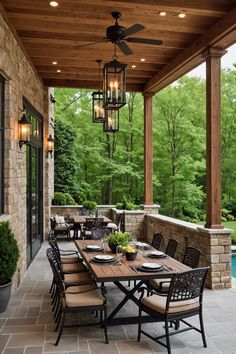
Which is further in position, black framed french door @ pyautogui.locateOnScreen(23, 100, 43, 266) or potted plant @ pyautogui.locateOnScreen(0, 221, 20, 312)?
black framed french door @ pyautogui.locateOnScreen(23, 100, 43, 266)

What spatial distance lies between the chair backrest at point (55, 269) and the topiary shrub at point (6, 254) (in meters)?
0.52

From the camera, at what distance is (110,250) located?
5.00 metres

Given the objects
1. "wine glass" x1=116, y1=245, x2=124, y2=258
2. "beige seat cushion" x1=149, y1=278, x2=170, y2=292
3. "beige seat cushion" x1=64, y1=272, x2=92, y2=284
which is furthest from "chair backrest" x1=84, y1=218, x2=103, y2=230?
"beige seat cushion" x1=149, y1=278, x2=170, y2=292

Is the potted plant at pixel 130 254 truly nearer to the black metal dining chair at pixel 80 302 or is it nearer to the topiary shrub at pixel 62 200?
the black metal dining chair at pixel 80 302

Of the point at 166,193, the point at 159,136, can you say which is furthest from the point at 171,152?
the point at 166,193

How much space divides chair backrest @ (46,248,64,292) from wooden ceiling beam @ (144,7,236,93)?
4120 millimetres

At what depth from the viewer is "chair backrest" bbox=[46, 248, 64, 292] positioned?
3.89 meters

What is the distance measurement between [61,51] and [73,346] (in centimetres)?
547

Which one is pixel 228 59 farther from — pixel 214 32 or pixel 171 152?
pixel 214 32

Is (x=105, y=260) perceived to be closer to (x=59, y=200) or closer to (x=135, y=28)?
(x=135, y=28)

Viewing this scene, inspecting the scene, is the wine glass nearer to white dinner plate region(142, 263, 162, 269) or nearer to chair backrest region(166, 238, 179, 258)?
white dinner plate region(142, 263, 162, 269)

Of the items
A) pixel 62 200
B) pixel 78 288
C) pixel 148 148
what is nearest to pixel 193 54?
pixel 148 148

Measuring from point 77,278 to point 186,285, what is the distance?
1723 millimetres

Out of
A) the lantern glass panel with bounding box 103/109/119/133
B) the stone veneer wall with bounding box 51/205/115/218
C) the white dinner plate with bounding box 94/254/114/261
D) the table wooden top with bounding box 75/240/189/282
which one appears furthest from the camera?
the stone veneer wall with bounding box 51/205/115/218
